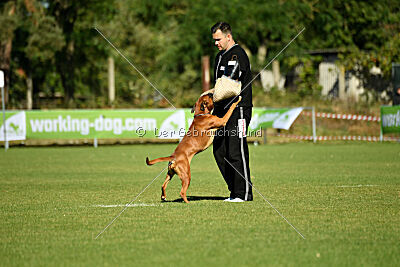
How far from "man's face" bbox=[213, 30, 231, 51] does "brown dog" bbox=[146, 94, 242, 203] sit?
0.67m

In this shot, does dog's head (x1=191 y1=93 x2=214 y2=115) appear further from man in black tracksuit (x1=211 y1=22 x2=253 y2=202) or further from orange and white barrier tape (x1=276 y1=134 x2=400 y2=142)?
orange and white barrier tape (x1=276 y1=134 x2=400 y2=142)

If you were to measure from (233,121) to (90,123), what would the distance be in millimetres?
16499

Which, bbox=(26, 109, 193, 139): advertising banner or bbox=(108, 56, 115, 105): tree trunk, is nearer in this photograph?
bbox=(26, 109, 193, 139): advertising banner

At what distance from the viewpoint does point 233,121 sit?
30.0 ft

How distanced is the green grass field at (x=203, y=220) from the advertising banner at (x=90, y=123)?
978cm

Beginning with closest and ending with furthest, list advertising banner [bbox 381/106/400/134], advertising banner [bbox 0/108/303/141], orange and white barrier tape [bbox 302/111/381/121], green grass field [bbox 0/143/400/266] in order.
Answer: green grass field [bbox 0/143/400/266] < advertising banner [bbox 381/106/400/134] < advertising banner [bbox 0/108/303/141] < orange and white barrier tape [bbox 302/111/381/121]

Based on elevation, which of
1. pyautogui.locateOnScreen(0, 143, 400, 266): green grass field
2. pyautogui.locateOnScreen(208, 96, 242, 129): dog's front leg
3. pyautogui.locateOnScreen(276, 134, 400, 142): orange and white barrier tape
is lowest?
pyautogui.locateOnScreen(0, 143, 400, 266): green grass field

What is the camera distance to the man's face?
29.4 feet

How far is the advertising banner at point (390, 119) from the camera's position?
79.6 ft

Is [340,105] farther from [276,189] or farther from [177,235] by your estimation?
[177,235]

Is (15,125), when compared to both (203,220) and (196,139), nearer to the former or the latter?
(196,139)

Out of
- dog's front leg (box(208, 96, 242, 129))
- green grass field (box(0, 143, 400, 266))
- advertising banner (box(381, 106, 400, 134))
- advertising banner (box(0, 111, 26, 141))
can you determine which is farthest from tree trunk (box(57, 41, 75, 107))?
dog's front leg (box(208, 96, 242, 129))

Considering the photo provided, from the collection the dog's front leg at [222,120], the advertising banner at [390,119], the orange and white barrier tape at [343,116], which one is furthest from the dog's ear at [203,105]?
the orange and white barrier tape at [343,116]

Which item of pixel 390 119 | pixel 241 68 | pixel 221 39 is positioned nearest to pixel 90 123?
pixel 390 119
